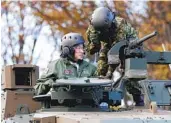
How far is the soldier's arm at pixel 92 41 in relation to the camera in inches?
490

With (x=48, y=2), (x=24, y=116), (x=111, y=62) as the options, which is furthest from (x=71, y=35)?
(x=48, y=2)

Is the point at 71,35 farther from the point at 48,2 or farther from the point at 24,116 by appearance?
the point at 48,2

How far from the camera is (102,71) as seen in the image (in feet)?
41.1

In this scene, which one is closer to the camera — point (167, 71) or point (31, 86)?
point (31, 86)

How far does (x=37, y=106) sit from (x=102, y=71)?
127cm

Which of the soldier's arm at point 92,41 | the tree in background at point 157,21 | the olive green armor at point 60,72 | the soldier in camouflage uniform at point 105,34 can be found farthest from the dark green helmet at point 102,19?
the tree in background at point 157,21

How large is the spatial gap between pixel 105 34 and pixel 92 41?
1.65 ft

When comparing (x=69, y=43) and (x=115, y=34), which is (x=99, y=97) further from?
(x=115, y=34)

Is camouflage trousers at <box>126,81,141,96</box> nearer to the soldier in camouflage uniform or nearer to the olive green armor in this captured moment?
the soldier in camouflage uniform

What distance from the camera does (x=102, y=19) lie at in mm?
11750

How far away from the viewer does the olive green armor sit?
11273mm

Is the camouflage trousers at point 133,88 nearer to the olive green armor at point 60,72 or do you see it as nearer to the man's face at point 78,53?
the olive green armor at point 60,72

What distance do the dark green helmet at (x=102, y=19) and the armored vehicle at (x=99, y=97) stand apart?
458 mm

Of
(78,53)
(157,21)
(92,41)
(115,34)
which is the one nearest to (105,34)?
(115,34)
